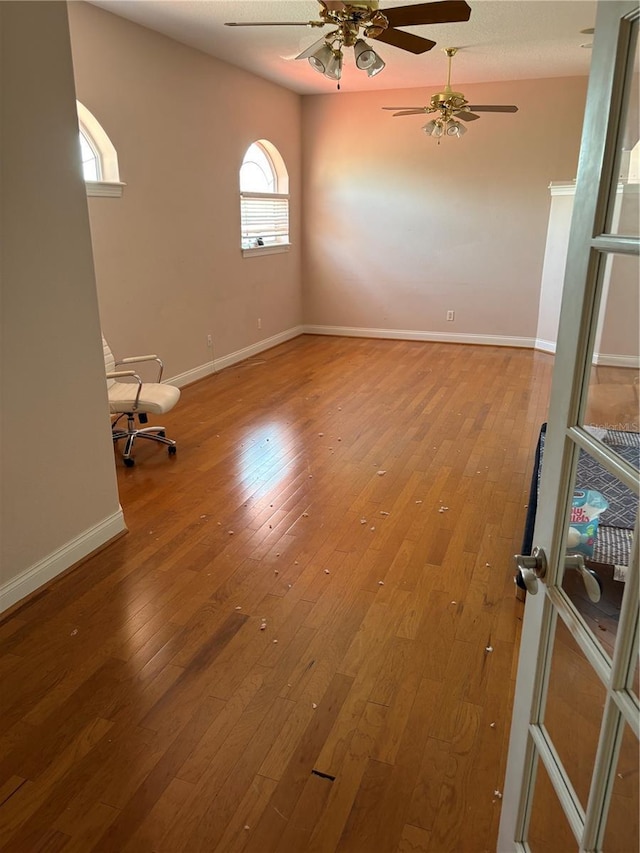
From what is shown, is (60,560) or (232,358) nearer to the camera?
(60,560)

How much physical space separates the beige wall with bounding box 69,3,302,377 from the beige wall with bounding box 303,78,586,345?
962mm

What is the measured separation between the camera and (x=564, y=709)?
110 centimetres

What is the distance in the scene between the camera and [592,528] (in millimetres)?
1151

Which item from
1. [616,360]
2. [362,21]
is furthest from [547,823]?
[362,21]

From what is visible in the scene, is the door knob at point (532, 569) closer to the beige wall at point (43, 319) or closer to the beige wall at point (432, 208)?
the beige wall at point (43, 319)

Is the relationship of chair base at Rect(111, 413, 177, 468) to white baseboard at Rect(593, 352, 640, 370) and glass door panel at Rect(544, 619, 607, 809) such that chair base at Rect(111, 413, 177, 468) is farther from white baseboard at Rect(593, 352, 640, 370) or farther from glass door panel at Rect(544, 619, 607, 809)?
white baseboard at Rect(593, 352, 640, 370)

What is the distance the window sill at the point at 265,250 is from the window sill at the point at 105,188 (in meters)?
2.04

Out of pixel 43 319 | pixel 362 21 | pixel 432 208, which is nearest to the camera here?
pixel 43 319

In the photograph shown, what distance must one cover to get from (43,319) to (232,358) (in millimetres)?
4073

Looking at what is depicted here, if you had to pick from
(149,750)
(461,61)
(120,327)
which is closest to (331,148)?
(461,61)

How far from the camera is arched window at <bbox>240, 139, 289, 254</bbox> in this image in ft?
22.0

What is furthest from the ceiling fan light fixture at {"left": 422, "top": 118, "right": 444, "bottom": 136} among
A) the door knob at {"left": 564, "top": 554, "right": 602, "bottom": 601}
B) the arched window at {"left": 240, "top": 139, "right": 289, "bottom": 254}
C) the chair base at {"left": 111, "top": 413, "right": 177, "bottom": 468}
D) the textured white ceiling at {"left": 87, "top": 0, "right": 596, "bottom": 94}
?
the door knob at {"left": 564, "top": 554, "right": 602, "bottom": 601}

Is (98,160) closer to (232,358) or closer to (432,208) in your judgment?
(232,358)

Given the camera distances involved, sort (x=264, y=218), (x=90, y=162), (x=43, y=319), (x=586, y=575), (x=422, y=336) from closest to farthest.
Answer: (x=586, y=575) → (x=43, y=319) → (x=90, y=162) → (x=264, y=218) → (x=422, y=336)
